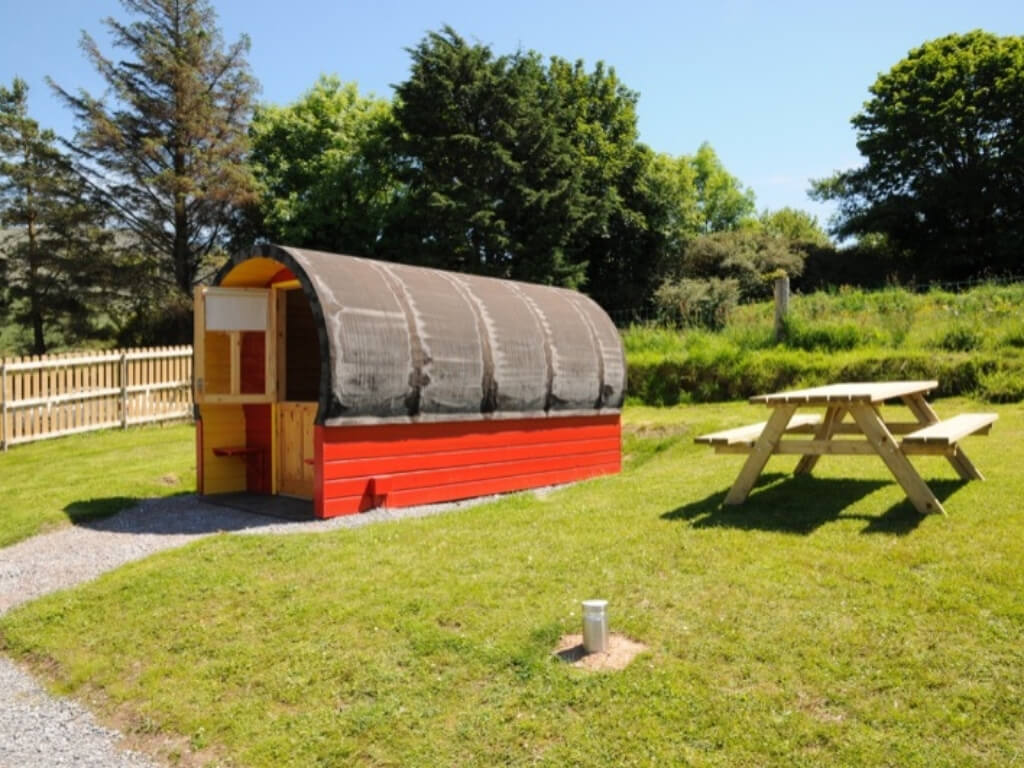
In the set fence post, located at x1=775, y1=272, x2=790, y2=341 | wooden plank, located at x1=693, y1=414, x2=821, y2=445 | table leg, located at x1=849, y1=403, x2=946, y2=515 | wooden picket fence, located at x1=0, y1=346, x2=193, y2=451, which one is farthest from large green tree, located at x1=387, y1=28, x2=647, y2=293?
table leg, located at x1=849, y1=403, x2=946, y2=515

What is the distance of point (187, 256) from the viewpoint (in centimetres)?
2855

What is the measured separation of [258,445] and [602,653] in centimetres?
764

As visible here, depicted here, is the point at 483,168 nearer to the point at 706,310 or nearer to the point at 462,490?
the point at 706,310

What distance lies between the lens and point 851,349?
15.9 meters

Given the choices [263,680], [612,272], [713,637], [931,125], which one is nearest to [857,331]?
[713,637]

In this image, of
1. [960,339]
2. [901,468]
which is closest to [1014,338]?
[960,339]

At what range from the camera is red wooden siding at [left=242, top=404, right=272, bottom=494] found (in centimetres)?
1098

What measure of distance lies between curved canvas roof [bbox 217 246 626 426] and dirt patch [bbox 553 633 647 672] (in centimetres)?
464

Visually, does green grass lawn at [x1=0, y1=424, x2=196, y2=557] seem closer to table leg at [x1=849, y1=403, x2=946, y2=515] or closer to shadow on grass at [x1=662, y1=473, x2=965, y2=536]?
shadow on grass at [x1=662, y1=473, x2=965, y2=536]

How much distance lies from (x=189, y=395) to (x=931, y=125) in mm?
30070

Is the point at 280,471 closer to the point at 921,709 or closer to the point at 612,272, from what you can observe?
the point at 921,709

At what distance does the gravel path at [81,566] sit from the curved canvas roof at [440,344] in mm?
1297

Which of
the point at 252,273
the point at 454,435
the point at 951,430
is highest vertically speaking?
the point at 252,273

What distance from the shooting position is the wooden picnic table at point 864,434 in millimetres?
6285
